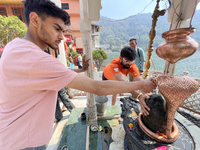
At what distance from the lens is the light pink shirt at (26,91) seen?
0.74m

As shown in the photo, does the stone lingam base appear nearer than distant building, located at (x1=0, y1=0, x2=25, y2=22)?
Yes

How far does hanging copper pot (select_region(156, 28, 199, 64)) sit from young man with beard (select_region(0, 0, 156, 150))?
38 centimetres

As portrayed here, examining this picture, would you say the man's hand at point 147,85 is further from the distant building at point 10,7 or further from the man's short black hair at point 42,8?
the distant building at point 10,7

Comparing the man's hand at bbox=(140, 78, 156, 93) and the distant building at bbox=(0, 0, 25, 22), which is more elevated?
the distant building at bbox=(0, 0, 25, 22)

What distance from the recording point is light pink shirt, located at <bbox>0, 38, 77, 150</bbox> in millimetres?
740

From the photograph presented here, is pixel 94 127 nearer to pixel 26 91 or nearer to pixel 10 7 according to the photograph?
pixel 26 91

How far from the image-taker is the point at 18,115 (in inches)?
34.7

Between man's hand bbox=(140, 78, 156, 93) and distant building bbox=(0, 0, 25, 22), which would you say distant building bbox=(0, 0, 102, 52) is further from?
man's hand bbox=(140, 78, 156, 93)

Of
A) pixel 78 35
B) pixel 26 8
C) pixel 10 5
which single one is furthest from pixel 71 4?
pixel 26 8

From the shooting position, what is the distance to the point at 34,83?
0.75m

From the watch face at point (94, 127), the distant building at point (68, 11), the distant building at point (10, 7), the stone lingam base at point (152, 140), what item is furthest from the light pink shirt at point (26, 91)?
the distant building at point (10, 7)

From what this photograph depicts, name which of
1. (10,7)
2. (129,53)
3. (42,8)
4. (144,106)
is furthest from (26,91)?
(10,7)

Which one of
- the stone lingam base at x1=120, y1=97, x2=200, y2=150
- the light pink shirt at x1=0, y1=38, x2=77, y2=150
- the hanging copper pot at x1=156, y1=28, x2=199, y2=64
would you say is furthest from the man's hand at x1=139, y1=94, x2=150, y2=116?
the light pink shirt at x1=0, y1=38, x2=77, y2=150

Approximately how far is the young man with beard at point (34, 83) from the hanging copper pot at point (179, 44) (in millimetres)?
383
